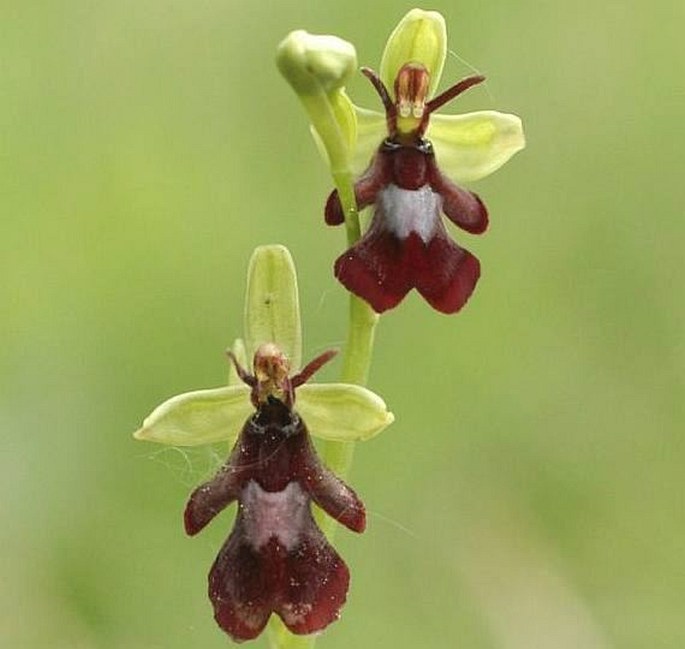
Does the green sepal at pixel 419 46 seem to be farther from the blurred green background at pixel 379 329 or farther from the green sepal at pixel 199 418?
the blurred green background at pixel 379 329

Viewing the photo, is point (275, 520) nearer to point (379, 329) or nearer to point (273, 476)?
point (273, 476)

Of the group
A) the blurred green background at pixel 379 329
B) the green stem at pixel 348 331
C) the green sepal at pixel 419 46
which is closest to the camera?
the green stem at pixel 348 331

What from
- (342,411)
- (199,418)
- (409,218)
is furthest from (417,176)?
(199,418)

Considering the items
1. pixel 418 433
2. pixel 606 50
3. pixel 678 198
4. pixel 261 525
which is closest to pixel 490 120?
pixel 261 525

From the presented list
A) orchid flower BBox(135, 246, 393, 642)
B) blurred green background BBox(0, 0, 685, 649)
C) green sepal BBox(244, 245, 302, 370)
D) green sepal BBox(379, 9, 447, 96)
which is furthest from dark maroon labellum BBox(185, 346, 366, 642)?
blurred green background BBox(0, 0, 685, 649)

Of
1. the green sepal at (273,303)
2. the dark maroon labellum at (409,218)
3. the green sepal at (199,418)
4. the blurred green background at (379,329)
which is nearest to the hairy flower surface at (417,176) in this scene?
the dark maroon labellum at (409,218)
